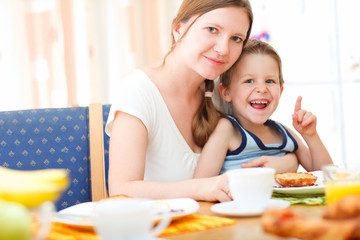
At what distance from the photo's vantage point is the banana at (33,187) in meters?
0.52

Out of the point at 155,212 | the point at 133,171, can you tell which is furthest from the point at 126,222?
the point at 133,171

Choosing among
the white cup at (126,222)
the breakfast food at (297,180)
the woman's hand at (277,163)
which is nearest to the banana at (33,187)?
the white cup at (126,222)

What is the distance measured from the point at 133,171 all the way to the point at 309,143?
0.65 meters

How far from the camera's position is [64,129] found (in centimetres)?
157

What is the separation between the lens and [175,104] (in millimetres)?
1488

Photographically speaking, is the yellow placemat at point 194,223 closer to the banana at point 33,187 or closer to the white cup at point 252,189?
the white cup at point 252,189

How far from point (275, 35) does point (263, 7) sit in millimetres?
262

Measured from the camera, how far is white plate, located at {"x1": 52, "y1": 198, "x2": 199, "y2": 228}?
741mm

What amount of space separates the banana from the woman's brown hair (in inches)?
35.8

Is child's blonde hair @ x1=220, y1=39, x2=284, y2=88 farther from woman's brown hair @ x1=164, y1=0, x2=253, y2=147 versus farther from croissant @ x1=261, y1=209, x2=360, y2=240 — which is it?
croissant @ x1=261, y1=209, x2=360, y2=240

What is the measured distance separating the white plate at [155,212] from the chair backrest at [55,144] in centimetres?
70

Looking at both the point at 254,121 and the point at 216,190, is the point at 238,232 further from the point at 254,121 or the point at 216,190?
the point at 254,121

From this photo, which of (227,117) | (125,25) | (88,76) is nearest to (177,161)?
(227,117)

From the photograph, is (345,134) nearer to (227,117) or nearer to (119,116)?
(227,117)
